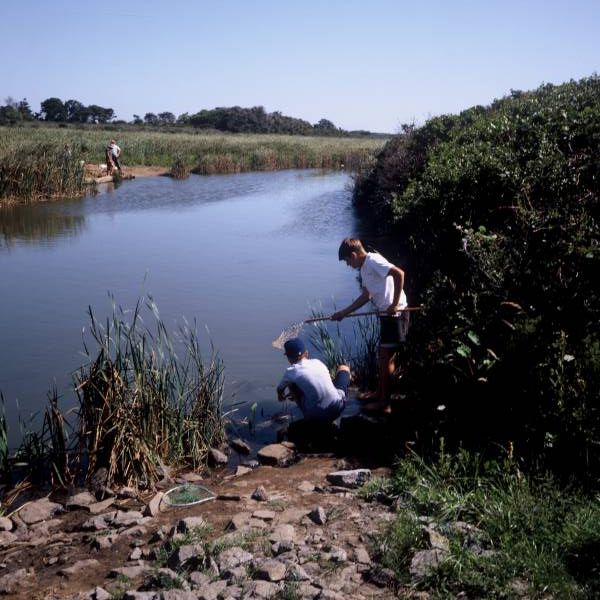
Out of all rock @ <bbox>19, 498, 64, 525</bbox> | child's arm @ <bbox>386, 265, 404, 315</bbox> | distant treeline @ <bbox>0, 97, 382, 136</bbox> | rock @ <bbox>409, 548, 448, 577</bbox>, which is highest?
distant treeline @ <bbox>0, 97, 382, 136</bbox>

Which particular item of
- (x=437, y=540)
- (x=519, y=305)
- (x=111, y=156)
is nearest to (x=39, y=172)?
(x=111, y=156)

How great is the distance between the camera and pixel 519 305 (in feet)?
19.1

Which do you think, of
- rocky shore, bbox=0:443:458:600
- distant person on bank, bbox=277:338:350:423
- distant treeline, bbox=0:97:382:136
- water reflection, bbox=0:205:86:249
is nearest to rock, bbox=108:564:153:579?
rocky shore, bbox=0:443:458:600

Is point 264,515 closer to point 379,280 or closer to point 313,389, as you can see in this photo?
point 313,389

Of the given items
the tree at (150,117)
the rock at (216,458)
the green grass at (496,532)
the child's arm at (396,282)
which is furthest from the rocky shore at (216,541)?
the tree at (150,117)

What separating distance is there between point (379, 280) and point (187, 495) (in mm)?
2776

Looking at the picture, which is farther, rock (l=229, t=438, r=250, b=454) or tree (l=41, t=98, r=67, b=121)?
tree (l=41, t=98, r=67, b=121)

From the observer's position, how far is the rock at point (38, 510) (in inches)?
219

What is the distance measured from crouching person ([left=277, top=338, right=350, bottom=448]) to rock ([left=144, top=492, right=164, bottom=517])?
1.62 metres

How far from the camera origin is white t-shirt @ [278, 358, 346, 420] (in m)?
6.69

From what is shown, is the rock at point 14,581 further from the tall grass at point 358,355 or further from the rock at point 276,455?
the tall grass at point 358,355

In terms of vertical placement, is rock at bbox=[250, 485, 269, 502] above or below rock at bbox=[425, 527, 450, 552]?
below

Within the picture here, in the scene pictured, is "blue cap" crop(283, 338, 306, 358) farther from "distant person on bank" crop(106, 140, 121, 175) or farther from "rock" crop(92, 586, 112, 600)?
"distant person on bank" crop(106, 140, 121, 175)

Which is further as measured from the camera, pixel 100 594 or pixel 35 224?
pixel 35 224
